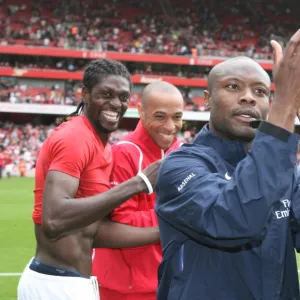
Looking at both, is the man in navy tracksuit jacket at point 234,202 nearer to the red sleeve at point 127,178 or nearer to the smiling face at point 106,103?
the red sleeve at point 127,178

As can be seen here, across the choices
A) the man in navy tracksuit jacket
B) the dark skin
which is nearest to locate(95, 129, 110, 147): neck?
the dark skin

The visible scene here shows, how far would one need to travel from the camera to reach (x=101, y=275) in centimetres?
378

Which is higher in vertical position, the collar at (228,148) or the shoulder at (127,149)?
the collar at (228,148)

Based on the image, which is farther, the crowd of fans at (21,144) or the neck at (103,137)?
the crowd of fans at (21,144)

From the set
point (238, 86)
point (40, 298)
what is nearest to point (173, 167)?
point (238, 86)

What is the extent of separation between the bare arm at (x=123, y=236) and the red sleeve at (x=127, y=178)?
0.18ft

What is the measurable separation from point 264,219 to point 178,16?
5251 centimetres

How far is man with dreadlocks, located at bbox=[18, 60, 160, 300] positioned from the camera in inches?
127

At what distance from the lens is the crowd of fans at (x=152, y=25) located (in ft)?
156

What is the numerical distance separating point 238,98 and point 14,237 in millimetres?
10771

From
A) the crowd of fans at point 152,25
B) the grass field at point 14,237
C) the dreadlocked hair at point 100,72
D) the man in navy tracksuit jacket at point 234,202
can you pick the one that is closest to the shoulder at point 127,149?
the dreadlocked hair at point 100,72

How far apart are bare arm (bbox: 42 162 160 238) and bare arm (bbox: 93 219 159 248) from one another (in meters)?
0.30

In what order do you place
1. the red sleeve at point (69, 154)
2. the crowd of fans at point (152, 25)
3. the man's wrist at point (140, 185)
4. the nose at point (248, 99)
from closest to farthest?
the nose at point (248, 99)
the man's wrist at point (140, 185)
the red sleeve at point (69, 154)
the crowd of fans at point (152, 25)

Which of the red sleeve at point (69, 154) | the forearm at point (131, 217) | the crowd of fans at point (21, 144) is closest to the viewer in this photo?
the red sleeve at point (69, 154)
